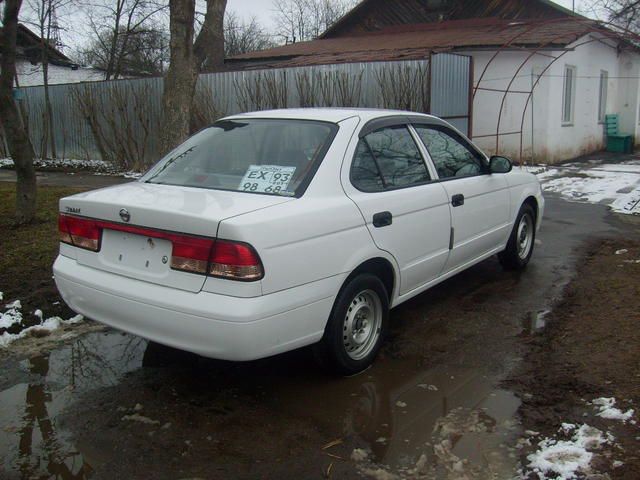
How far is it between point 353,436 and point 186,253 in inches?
50.4

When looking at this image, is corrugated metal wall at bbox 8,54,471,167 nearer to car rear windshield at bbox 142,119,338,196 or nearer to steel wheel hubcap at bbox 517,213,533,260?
steel wheel hubcap at bbox 517,213,533,260

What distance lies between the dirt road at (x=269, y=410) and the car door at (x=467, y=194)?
639 mm

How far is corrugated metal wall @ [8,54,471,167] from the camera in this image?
45.9 ft

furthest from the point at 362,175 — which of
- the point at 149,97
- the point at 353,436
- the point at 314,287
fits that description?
the point at 149,97

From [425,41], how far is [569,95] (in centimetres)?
A: 434

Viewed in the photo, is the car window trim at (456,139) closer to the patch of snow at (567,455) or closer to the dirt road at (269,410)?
the dirt road at (269,410)

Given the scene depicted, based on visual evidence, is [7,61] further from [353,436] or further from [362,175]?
[353,436]

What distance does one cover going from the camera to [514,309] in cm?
503

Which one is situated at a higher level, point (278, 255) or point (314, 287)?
point (278, 255)

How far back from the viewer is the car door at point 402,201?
3.85 metres

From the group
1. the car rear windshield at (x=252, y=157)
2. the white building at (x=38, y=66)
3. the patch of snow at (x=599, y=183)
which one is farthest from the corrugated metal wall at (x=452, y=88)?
the white building at (x=38, y=66)

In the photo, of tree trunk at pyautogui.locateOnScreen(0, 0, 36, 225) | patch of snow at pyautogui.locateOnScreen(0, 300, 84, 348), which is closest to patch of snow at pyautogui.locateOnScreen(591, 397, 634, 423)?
patch of snow at pyautogui.locateOnScreen(0, 300, 84, 348)

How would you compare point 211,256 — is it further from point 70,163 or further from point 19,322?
point 70,163

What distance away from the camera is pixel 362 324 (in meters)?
3.93
